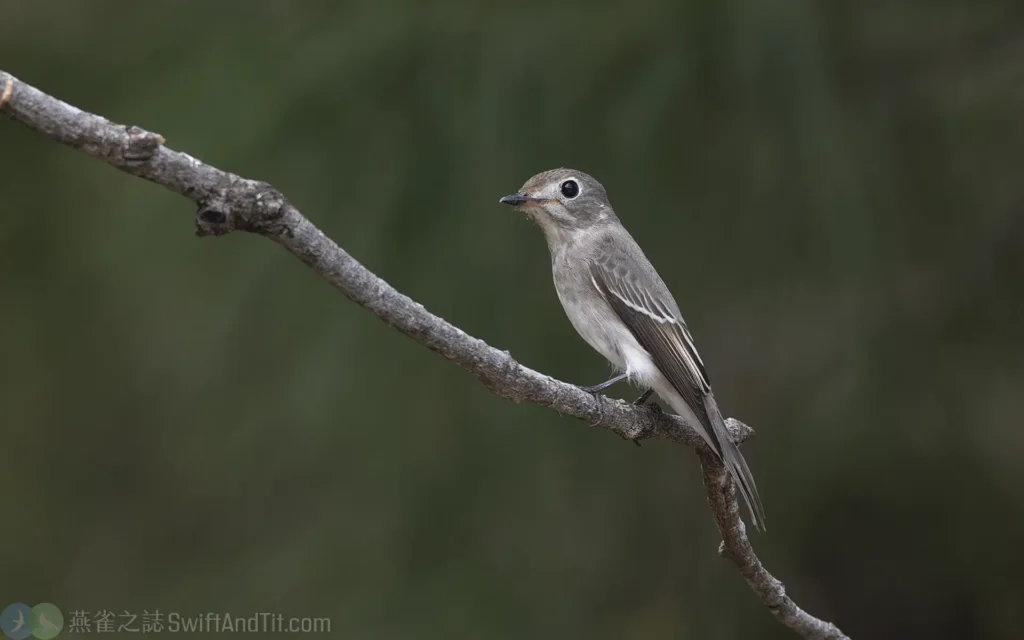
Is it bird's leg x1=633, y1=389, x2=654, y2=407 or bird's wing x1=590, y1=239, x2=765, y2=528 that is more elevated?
bird's wing x1=590, y1=239, x2=765, y2=528

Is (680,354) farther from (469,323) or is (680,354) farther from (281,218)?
(281,218)

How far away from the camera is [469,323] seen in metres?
2.83

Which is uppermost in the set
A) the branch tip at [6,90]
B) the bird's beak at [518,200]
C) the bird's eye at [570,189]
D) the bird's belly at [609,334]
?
the bird's eye at [570,189]

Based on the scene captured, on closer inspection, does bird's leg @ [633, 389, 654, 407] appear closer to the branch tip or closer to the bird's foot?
the bird's foot

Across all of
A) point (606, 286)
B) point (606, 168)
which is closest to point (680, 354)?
point (606, 286)

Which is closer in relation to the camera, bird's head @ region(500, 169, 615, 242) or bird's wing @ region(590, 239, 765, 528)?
bird's wing @ region(590, 239, 765, 528)

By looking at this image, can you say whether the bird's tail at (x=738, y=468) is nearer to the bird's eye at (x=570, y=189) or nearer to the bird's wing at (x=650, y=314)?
the bird's wing at (x=650, y=314)

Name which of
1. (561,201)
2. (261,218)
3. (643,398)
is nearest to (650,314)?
(643,398)

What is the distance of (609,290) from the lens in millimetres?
2217

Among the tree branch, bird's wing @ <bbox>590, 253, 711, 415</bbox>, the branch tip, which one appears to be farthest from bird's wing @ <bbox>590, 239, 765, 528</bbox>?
the branch tip

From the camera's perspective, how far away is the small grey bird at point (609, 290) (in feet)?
6.97

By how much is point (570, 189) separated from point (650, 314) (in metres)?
0.35

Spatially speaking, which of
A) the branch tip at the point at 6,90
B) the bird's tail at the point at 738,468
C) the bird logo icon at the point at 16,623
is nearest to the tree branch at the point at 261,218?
the branch tip at the point at 6,90

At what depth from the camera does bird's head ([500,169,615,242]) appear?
2.25m
